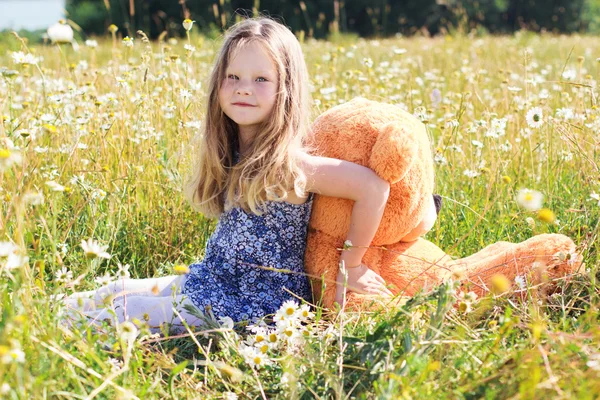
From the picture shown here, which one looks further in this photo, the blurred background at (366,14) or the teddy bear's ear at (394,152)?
the blurred background at (366,14)

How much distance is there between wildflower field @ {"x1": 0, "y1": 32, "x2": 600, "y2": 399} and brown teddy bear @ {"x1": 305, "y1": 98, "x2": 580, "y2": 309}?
0.32 ft

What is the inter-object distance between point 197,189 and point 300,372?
89 centimetres

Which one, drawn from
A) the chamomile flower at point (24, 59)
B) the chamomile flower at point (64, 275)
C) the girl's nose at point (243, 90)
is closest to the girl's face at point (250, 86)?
the girl's nose at point (243, 90)

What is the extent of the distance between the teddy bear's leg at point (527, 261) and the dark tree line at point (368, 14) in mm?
15942

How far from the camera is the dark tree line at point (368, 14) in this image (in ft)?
63.0

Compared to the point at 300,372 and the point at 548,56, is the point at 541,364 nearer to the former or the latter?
the point at 300,372

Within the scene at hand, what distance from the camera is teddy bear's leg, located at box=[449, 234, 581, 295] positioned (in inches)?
82.8

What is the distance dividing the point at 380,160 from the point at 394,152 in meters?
0.05

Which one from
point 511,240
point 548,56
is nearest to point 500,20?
point 548,56

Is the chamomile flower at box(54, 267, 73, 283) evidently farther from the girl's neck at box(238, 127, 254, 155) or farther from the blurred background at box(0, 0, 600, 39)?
the blurred background at box(0, 0, 600, 39)

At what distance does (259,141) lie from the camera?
7.14ft

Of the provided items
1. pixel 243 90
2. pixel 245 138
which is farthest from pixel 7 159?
pixel 245 138

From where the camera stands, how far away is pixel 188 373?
6.11 feet

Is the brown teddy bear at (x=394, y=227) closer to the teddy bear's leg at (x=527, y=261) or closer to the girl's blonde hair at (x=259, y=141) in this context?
the teddy bear's leg at (x=527, y=261)
